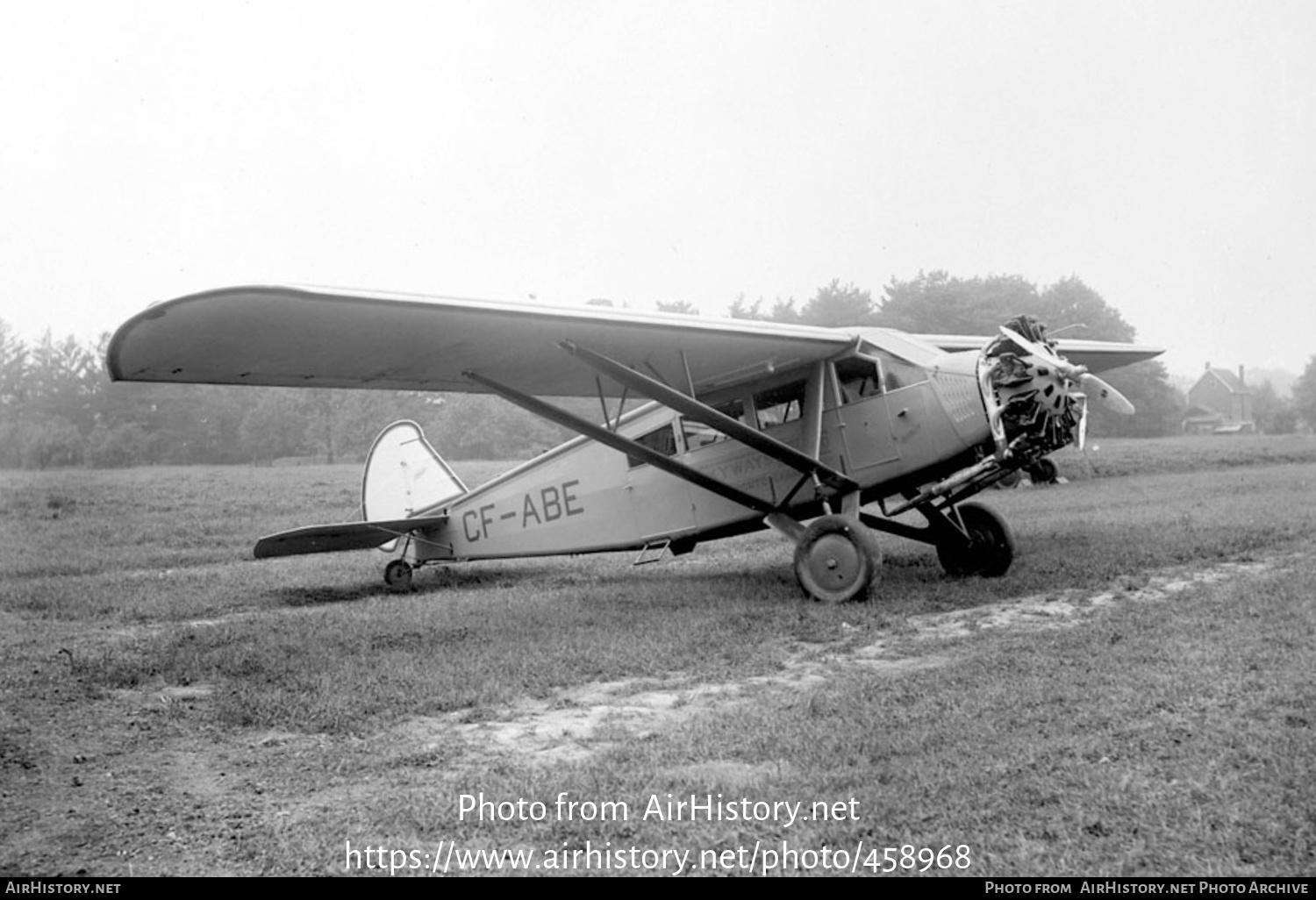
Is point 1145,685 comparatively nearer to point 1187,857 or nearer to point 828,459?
point 1187,857

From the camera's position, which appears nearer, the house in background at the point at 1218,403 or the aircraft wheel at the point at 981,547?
the aircraft wheel at the point at 981,547

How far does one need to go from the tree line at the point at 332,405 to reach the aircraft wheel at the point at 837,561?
7.20m

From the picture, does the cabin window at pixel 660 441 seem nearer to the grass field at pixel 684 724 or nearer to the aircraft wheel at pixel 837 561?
the grass field at pixel 684 724

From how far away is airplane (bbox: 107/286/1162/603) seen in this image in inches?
272

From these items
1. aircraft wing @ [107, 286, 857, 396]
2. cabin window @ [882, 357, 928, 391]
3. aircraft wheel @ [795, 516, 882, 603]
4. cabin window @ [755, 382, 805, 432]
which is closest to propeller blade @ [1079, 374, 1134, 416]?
cabin window @ [882, 357, 928, 391]

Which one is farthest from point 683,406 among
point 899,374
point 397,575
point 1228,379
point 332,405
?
point 1228,379

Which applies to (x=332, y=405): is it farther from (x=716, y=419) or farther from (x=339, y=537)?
(x=716, y=419)

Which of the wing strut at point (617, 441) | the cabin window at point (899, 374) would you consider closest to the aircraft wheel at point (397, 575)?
the wing strut at point (617, 441)

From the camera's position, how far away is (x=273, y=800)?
13.1 ft

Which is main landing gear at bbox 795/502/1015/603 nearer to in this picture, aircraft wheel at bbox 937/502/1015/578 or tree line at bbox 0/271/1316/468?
aircraft wheel at bbox 937/502/1015/578

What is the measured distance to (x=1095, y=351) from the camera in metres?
13.7

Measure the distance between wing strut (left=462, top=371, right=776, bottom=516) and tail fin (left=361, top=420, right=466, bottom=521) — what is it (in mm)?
3873

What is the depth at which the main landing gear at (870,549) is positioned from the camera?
8430 millimetres

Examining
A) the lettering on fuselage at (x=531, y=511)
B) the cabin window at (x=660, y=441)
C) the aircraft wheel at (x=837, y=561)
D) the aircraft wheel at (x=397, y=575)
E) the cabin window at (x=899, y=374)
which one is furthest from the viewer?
the aircraft wheel at (x=397, y=575)
